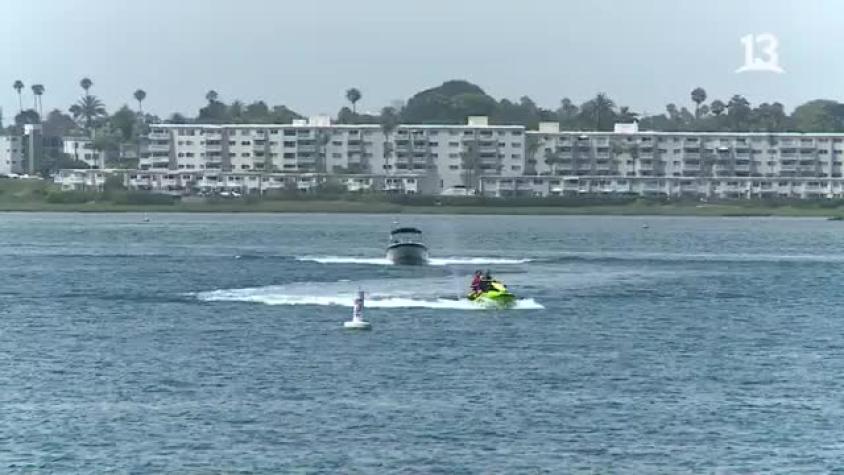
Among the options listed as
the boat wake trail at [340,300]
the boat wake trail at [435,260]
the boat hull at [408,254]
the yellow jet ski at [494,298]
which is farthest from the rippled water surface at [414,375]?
the boat wake trail at [435,260]

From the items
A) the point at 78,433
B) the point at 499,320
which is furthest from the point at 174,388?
the point at 499,320

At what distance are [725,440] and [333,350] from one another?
80.6 ft

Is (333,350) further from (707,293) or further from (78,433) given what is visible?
(707,293)

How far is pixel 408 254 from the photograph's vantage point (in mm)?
136125

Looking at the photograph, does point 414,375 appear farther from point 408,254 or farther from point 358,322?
point 408,254

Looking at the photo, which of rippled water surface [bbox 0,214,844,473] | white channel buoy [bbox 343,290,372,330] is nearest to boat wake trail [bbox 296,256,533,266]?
rippled water surface [bbox 0,214,844,473]

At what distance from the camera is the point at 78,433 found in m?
54.8

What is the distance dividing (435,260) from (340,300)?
42.9 m

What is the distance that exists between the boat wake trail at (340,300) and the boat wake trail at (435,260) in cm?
3057

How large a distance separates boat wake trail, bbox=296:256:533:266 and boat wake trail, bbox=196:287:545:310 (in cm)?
3057

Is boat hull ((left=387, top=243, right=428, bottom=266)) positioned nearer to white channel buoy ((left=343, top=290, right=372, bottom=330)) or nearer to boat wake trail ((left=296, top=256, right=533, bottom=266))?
boat wake trail ((left=296, top=256, right=533, bottom=266))

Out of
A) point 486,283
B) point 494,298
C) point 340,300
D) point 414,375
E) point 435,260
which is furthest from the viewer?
point 435,260

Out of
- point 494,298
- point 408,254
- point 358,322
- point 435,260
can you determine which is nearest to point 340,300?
point 494,298

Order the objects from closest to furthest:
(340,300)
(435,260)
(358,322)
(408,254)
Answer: (358,322) < (340,300) < (408,254) < (435,260)
